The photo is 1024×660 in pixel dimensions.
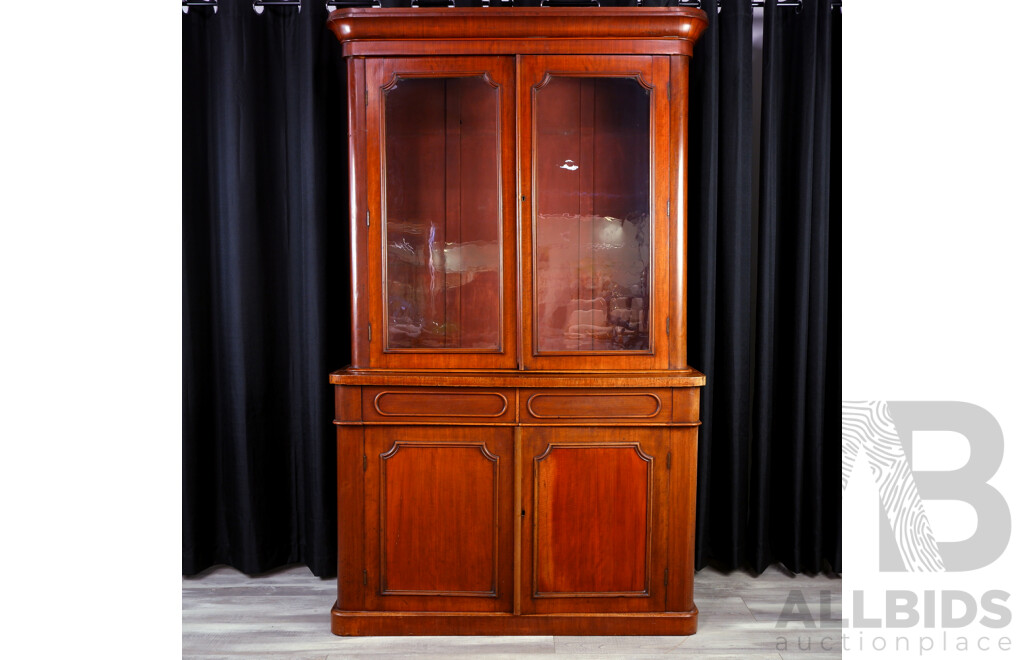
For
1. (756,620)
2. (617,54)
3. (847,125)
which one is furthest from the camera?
(756,620)

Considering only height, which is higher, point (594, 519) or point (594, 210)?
point (594, 210)

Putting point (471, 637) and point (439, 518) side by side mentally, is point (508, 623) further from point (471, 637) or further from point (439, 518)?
point (439, 518)

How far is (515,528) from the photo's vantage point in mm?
2111

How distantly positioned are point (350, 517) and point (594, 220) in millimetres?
1200

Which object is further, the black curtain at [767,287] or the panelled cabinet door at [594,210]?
the black curtain at [767,287]

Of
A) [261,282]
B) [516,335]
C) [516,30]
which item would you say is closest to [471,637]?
[516,335]

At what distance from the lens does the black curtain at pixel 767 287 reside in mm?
2463

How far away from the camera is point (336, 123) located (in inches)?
99.4

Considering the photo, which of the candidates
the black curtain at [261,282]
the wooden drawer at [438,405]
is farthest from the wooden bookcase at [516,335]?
the black curtain at [261,282]

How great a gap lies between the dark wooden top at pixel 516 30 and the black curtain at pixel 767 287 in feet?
1.39

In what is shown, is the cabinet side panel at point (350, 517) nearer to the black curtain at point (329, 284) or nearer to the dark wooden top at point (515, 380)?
the dark wooden top at point (515, 380)

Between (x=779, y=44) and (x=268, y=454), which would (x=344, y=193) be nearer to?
(x=268, y=454)

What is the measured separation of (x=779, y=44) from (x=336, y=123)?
1.64 metres
